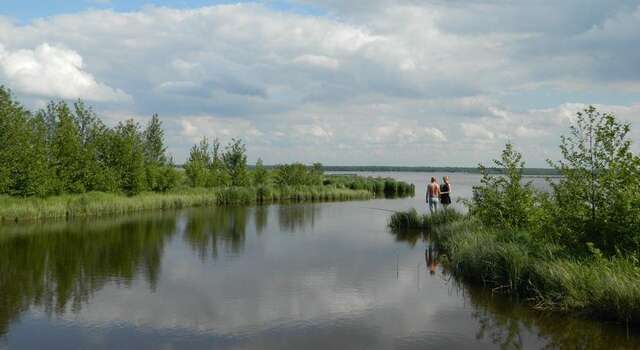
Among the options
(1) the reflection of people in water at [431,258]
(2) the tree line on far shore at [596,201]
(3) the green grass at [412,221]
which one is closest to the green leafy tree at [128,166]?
(3) the green grass at [412,221]

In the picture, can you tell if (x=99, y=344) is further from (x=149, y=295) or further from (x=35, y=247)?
(x=35, y=247)

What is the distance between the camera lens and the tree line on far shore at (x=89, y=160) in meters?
27.2

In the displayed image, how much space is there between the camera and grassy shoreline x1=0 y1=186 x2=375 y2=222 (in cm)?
2598

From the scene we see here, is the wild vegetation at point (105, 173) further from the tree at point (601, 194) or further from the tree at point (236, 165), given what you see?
the tree at point (601, 194)

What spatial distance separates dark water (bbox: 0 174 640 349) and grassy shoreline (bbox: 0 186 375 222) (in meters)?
6.19

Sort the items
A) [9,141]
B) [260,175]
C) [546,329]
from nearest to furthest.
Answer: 1. [546,329]
2. [9,141]
3. [260,175]

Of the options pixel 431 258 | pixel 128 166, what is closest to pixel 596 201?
pixel 431 258

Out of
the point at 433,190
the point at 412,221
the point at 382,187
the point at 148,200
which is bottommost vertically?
the point at 412,221

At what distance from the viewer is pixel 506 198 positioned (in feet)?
53.7

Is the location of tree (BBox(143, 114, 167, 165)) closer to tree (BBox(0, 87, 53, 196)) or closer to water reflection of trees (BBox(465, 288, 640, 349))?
tree (BBox(0, 87, 53, 196))

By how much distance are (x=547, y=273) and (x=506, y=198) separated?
19.7ft

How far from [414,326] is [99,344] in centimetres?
531

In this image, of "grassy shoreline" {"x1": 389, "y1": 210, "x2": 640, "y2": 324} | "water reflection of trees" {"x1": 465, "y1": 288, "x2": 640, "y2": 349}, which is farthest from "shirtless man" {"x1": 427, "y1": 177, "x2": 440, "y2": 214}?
"water reflection of trees" {"x1": 465, "y1": 288, "x2": 640, "y2": 349}

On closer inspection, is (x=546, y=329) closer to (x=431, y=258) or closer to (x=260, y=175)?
(x=431, y=258)
